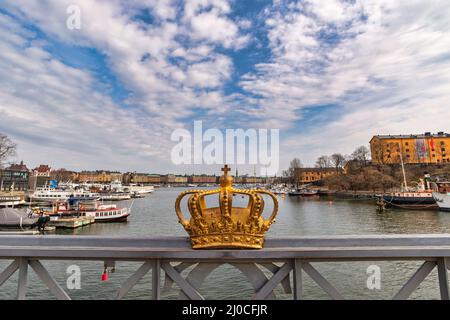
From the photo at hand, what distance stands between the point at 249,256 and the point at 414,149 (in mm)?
81735

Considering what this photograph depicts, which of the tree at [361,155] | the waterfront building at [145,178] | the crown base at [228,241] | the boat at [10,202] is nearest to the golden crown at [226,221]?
the crown base at [228,241]

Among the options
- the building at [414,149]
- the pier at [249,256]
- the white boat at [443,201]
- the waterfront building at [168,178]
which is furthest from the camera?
the waterfront building at [168,178]

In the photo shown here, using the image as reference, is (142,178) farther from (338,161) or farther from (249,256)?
(249,256)

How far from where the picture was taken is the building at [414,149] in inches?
2504

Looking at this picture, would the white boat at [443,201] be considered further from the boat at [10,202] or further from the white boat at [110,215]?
the boat at [10,202]

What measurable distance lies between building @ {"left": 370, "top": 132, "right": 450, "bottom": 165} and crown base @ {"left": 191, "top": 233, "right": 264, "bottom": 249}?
71579mm

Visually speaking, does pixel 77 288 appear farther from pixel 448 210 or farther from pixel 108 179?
pixel 108 179

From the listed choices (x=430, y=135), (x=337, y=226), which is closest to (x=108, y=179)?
(x=337, y=226)

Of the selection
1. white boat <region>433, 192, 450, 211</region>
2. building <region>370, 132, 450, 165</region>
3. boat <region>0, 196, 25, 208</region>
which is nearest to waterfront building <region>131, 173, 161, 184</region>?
boat <region>0, 196, 25, 208</region>

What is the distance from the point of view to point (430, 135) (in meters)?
67.0

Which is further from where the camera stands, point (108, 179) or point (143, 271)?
point (108, 179)
